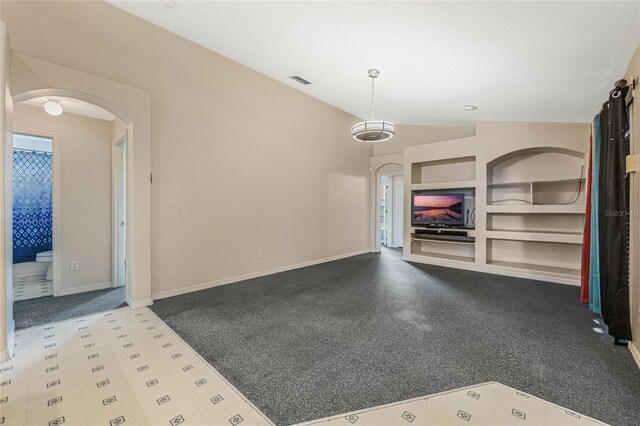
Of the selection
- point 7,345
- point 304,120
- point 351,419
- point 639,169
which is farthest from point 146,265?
point 639,169

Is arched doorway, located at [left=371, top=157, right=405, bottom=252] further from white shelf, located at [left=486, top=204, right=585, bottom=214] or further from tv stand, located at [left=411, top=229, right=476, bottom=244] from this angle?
white shelf, located at [left=486, top=204, right=585, bottom=214]

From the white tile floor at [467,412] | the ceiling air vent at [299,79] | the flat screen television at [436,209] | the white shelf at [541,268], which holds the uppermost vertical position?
the ceiling air vent at [299,79]

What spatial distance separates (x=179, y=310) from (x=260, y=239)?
180cm

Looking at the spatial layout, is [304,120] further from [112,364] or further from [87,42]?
[112,364]

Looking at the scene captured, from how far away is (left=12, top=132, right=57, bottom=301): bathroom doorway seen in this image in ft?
14.5

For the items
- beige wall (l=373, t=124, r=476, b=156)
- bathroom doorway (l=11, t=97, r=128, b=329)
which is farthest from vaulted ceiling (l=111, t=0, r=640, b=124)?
bathroom doorway (l=11, t=97, r=128, b=329)

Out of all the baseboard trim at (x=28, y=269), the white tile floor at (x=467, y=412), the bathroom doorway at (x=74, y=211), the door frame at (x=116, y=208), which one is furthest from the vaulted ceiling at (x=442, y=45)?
the baseboard trim at (x=28, y=269)

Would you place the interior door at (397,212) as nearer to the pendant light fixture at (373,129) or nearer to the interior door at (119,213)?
the pendant light fixture at (373,129)

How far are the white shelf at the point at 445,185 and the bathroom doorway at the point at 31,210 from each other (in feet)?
21.4

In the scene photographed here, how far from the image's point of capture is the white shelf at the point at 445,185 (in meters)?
5.45

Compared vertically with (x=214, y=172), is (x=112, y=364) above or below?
below

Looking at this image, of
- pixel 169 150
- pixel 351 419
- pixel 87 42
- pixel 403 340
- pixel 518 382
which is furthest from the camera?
pixel 169 150

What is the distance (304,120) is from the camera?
5.57 metres

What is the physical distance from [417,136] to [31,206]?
7425 mm
